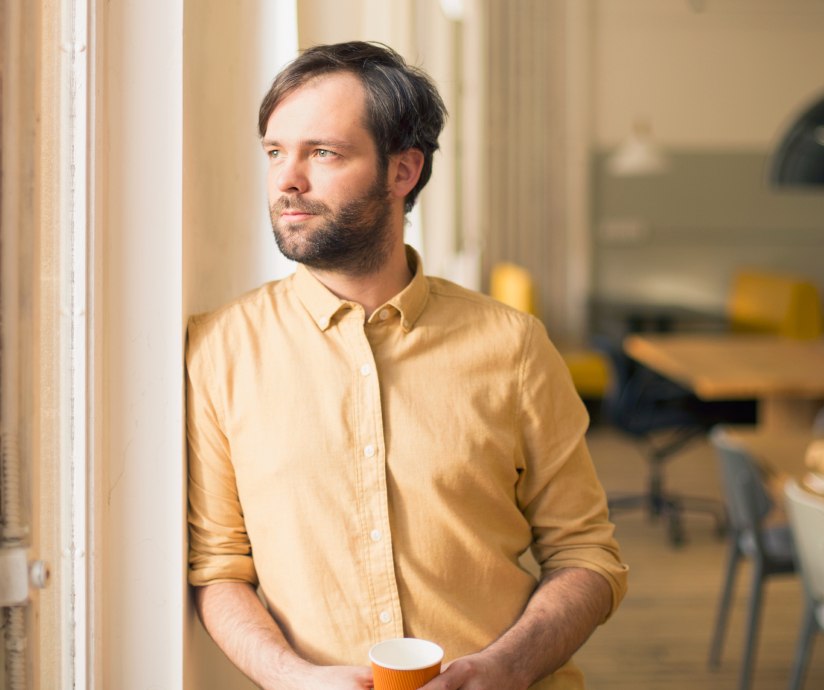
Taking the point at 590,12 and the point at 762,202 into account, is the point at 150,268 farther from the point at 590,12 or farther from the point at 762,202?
the point at 762,202

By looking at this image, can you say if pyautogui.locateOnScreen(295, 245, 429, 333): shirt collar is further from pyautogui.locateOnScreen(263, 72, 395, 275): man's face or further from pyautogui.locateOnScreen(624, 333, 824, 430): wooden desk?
pyautogui.locateOnScreen(624, 333, 824, 430): wooden desk

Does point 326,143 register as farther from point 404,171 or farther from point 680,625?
point 680,625

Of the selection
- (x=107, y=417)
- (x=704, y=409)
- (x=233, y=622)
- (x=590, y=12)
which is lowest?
(x=704, y=409)

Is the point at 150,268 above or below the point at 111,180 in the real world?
below

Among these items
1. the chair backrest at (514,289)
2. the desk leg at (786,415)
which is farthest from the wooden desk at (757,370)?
the chair backrest at (514,289)

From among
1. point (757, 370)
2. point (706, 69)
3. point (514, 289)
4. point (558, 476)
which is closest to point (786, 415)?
point (757, 370)

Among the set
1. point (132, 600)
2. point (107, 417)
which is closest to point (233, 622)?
point (132, 600)

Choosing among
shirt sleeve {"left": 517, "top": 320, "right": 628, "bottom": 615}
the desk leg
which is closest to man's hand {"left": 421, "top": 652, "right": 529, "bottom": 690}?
shirt sleeve {"left": 517, "top": 320, "right": 628, "bottom": 615}

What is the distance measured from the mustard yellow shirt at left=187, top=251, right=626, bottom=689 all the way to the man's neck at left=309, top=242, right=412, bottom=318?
0.02m

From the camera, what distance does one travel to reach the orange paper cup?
125 centimetres

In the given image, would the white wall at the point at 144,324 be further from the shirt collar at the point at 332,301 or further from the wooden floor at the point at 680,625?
the wooden floor at the point at 680,625

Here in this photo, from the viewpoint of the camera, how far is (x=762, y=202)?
8867 millimetres

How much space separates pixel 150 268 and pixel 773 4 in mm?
8410

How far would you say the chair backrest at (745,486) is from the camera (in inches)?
128
